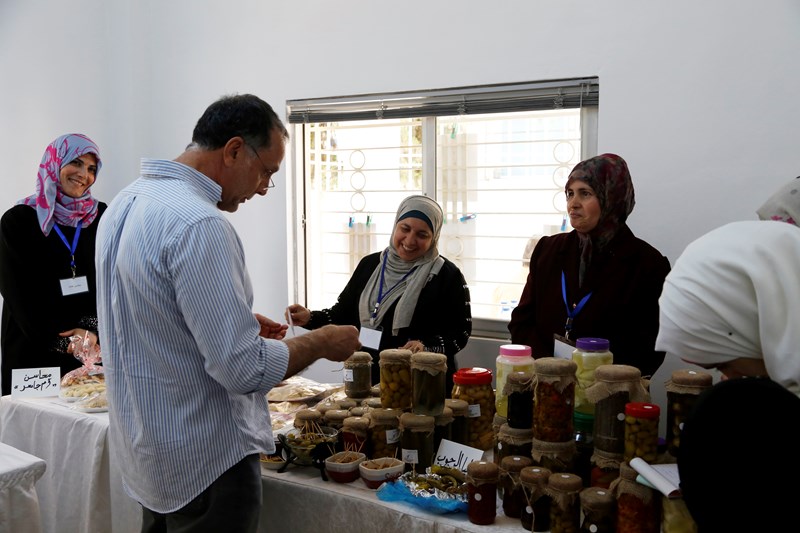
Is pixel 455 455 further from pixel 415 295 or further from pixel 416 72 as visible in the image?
pixel 416 72

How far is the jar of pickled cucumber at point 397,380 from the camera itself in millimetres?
1880

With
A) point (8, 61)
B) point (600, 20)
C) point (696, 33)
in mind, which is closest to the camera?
point (696, 33)

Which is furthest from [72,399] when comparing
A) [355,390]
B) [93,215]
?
[355,390]

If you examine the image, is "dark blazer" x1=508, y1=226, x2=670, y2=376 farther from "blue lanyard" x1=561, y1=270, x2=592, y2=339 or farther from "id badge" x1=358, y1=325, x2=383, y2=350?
"id badge" x1=358, y1=325, x2=383, y2=350

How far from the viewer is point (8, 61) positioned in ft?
12.4

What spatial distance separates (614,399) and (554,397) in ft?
0.45

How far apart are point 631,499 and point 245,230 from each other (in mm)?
3044

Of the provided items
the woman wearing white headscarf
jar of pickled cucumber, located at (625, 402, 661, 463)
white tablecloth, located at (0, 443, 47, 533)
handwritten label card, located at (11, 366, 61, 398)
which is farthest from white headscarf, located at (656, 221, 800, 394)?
handwritten label card, located at (11, 366, 61, 398)

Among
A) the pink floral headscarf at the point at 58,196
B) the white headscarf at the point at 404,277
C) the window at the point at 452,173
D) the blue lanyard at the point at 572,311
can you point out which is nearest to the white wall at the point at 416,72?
the window at the point at 452,173

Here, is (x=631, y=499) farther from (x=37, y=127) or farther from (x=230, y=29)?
(x=37, y=127)

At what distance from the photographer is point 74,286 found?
2930mm

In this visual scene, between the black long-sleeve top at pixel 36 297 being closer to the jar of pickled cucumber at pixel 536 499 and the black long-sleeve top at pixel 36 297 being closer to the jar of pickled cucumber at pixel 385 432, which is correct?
the jar of pickled cucumber at pixel 385 432

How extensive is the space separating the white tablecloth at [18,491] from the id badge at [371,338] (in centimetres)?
122

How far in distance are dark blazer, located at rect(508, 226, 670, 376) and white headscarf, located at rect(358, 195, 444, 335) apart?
0.49m
